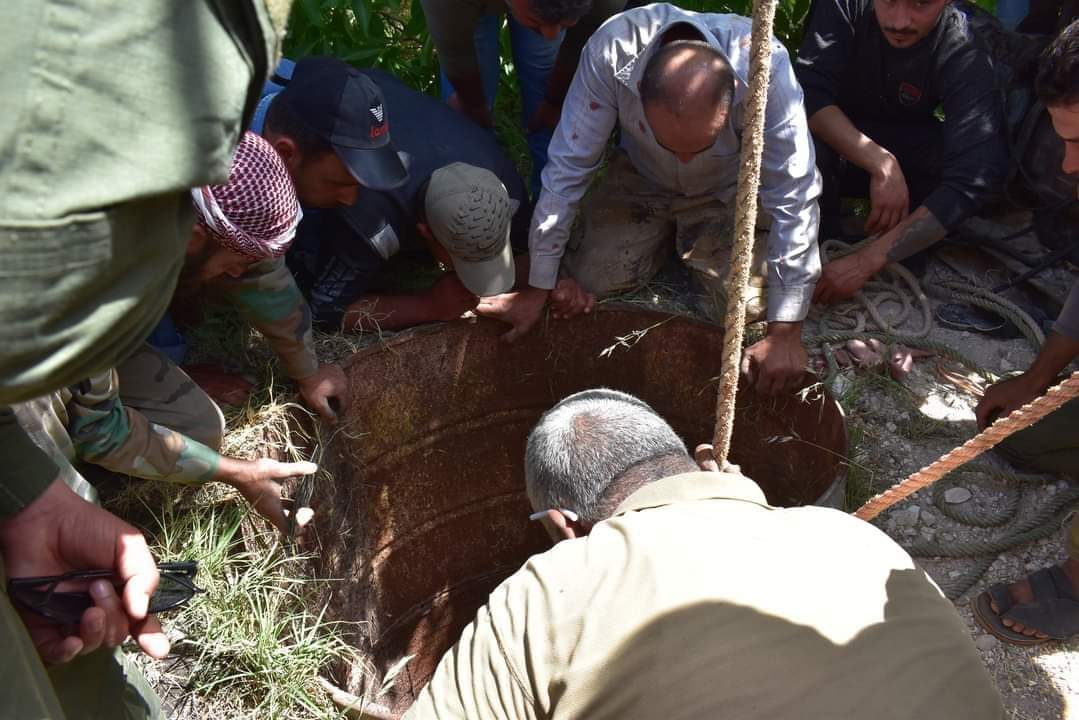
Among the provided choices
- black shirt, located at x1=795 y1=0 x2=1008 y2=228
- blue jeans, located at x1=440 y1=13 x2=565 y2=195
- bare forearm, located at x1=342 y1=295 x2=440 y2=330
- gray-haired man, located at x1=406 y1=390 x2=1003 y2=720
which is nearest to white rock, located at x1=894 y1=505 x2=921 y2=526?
black shirt, located at x1=795 y1=0 x2=1008 y2=228

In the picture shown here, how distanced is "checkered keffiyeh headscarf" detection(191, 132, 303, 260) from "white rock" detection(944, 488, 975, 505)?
187 cm

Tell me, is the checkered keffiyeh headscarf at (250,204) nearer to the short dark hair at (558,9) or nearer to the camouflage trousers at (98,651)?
the camouflage trousers at (98,651)

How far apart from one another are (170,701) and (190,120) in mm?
1710

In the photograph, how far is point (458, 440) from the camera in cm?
316

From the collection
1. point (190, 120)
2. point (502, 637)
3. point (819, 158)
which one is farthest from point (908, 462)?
→ point (190, 120)

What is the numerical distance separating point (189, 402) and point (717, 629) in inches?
57.9

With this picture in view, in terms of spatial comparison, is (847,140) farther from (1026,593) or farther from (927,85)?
(1026,593)

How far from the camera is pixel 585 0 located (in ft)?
8.50

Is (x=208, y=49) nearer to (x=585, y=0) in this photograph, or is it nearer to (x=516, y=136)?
(x=585, y=0)

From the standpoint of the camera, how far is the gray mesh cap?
2.41 meters

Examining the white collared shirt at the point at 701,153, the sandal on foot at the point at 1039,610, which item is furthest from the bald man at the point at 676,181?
the sandal on foot at the point at 1039,610

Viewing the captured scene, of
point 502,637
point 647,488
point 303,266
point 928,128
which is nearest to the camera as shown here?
point 502,637

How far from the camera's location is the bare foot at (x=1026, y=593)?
6.91 feet

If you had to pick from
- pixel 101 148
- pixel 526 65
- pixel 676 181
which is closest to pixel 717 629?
pixel 101 148
